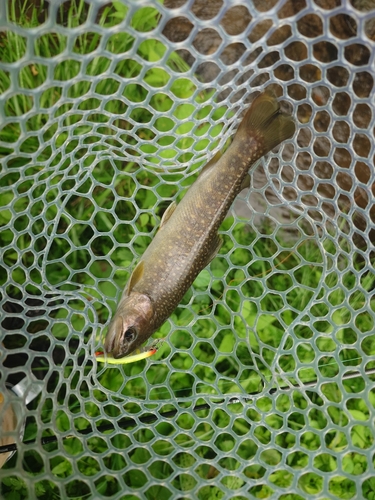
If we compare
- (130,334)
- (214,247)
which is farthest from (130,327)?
(214,247)

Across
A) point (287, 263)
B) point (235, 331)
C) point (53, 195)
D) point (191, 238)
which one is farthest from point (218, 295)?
point (53, 195)

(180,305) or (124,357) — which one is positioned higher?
(124,357)

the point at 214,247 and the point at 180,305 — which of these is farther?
the point at 180,305

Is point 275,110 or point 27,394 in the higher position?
point 275,110

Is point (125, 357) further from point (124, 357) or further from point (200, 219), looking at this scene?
point (200, 219)

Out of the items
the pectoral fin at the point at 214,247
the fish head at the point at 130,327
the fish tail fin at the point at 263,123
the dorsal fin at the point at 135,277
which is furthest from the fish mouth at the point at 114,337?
the fish tail fin at the point at 263,123

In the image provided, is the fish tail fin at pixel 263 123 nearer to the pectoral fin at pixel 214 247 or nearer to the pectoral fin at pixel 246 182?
the pectoral fin at pixel 246 182

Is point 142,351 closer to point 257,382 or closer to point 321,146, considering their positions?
point 257,382

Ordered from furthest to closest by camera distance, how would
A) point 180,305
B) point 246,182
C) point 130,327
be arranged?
point 180,305 < point 246,182 < point 130,327
